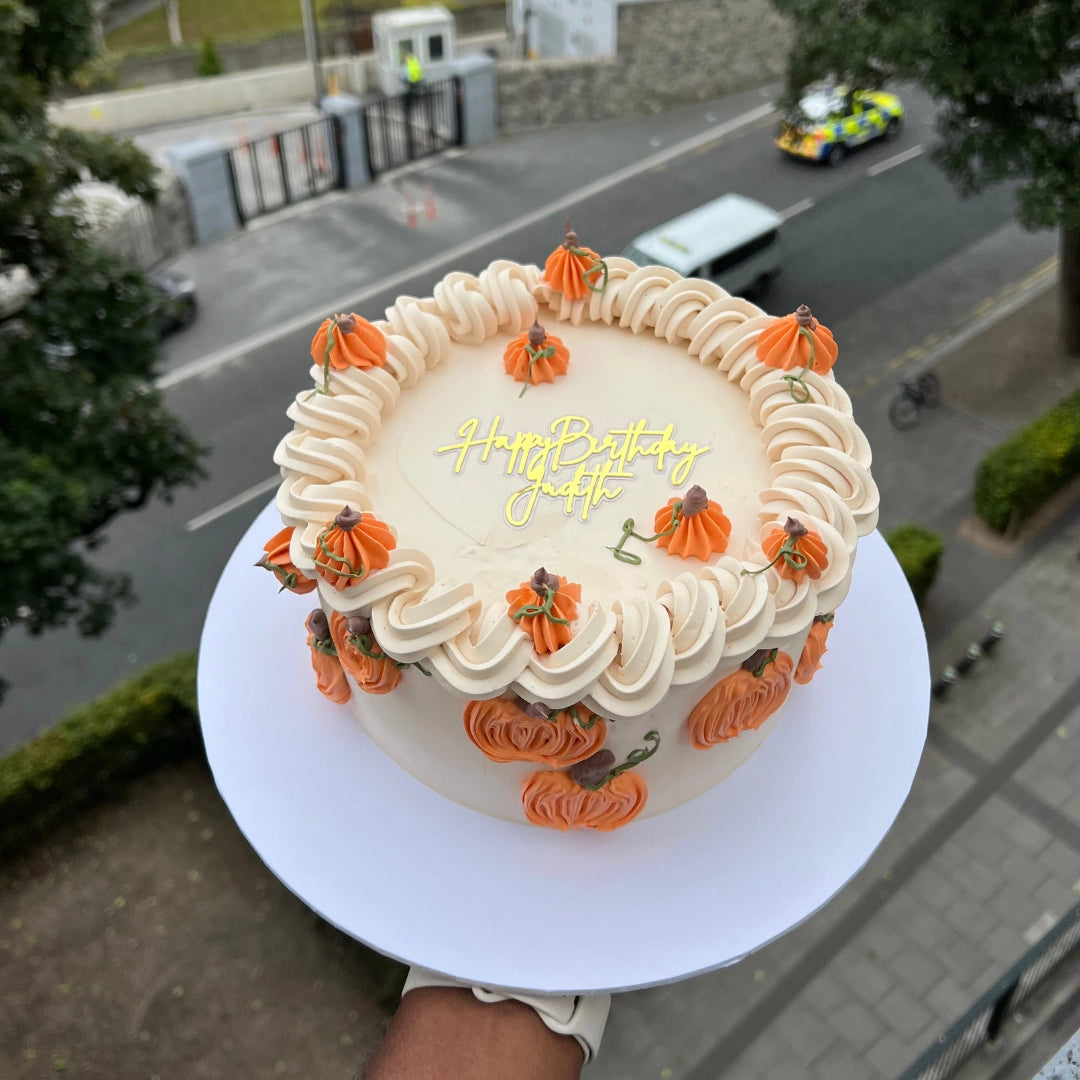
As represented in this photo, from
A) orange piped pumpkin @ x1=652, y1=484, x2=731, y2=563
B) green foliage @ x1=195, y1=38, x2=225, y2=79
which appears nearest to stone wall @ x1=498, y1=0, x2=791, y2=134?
green foliage @ x1=195, y1=38, x2=225, y2=79

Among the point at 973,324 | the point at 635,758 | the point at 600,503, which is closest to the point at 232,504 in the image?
the point at 600,503

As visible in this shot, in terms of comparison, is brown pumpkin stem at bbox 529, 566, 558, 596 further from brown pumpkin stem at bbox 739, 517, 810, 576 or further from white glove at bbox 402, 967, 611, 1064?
white glove at bbox 402, 967, 611, 1064

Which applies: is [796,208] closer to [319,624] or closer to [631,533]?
[631,533]

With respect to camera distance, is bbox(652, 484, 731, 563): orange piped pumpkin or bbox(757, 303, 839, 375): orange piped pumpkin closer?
bbox(652, 484, 731, 563): orange piped pumpkin

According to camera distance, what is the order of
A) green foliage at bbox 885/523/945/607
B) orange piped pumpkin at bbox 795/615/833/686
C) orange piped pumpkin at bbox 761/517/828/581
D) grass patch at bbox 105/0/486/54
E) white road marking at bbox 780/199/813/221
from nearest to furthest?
orange piped pumpkin at bbox 761/517/828/581 < orange piped pumpkin at bbox 795/615/833/686 < green foliage at bbox 885/523/945/607 < white road marking at bbox 780/199/813/221 < grass patch at bbox 105/0/486/54

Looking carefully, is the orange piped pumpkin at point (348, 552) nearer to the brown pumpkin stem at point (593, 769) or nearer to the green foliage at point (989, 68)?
the brown pumpkin stem at point (593, 769)
